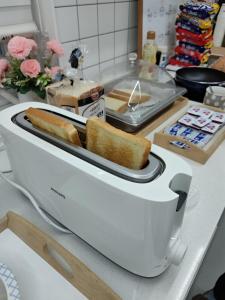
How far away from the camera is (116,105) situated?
0.82 meters

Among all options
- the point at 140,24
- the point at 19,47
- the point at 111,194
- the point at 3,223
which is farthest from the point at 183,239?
the point at 140,24

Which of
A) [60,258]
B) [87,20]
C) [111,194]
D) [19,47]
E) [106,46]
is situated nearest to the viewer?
[111,194]

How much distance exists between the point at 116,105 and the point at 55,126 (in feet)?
1.46

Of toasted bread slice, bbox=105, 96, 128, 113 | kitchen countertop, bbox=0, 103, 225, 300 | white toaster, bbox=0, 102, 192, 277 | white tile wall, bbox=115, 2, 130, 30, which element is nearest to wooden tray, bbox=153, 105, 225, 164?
kitchen countertop, bbox=0, 103, 225, 300

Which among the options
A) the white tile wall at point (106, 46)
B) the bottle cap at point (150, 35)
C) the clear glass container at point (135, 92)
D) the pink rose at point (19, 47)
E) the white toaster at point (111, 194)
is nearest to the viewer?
the white toaster at point (111, 194)

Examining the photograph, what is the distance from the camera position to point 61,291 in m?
0.40

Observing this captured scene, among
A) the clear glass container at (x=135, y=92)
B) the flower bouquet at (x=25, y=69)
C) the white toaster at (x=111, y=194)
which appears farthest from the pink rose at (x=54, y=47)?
the white toaster at (x=111, y=194)

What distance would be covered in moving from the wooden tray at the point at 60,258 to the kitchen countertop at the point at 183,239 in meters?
0.04

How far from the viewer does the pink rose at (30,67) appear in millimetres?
637

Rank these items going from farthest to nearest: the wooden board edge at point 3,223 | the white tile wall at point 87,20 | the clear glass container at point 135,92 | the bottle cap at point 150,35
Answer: the bottle cap at point 150,35, the white tile wall at point 87,20, the clear glass container at point 135,92, the wooden board edge at point 3,223

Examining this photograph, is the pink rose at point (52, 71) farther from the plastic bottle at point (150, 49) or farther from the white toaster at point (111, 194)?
the plastic bottle at point (150, 49)

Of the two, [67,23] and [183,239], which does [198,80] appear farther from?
[183,239]

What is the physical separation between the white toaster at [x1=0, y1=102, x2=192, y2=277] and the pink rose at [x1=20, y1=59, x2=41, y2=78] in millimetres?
225

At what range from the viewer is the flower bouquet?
0.64 meters
